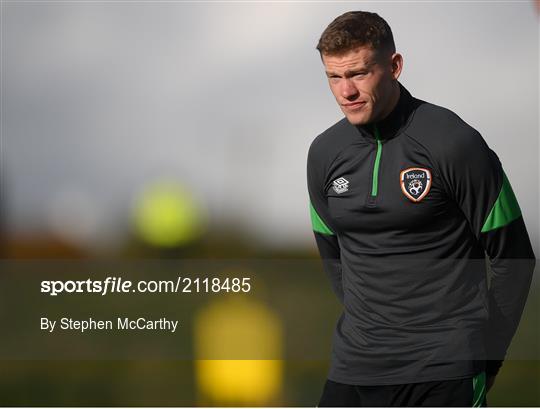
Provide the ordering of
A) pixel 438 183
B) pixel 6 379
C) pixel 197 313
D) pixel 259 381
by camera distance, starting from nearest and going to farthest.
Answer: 1. pixel 438 183
2. pixel 197 313
3. pixel 259 381
4. pixel 6 379

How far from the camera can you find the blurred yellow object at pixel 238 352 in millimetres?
6695

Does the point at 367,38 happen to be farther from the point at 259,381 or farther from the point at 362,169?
the point at 259,381

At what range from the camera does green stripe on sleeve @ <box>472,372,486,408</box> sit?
163 inches

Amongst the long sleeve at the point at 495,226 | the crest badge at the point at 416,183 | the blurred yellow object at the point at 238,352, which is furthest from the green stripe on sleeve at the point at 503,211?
the blurred yellow object at the point at 238,352

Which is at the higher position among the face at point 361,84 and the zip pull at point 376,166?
the face at point 361,84

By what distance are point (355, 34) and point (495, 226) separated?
114cm

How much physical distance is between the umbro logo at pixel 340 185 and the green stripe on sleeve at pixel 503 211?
705mm

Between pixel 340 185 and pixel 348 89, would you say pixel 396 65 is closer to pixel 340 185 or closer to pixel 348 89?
pixel 348 89

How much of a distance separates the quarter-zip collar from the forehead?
0.25m

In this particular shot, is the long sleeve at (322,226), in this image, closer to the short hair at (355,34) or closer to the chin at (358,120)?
the chin at (358,120)

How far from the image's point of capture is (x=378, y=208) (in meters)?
4.27

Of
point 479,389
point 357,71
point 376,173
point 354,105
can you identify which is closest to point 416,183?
point 376,173

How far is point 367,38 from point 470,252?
3.75 ft

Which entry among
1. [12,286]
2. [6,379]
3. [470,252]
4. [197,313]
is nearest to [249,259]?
[197,313]
